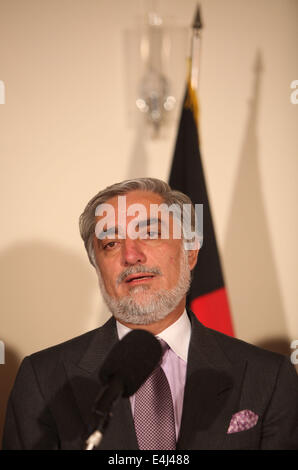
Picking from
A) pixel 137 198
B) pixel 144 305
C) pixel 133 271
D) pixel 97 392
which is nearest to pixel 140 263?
pixel 133 271

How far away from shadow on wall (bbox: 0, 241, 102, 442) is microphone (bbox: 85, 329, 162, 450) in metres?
1.31

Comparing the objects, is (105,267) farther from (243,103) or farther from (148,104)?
(243,103)

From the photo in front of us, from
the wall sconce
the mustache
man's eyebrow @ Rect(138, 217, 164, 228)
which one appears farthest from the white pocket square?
the wall sconce

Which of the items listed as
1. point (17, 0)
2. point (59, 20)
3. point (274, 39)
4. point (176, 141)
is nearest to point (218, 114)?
point (176, 141)

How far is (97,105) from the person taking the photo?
2.50m

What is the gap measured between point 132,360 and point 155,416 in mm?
378

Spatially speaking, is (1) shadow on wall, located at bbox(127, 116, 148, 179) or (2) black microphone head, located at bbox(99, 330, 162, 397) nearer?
(2) black microphone head, located at bbox(99, 330, 162, 397)

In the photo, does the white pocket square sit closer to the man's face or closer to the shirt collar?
the shirt collar

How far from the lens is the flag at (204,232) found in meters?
2.31

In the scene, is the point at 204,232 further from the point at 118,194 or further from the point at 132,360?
the point at 132,360

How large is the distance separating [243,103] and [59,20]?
111cm

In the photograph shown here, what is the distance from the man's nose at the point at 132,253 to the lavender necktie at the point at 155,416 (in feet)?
1.19

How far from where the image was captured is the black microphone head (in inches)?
40.9

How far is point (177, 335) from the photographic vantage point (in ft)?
5.16
